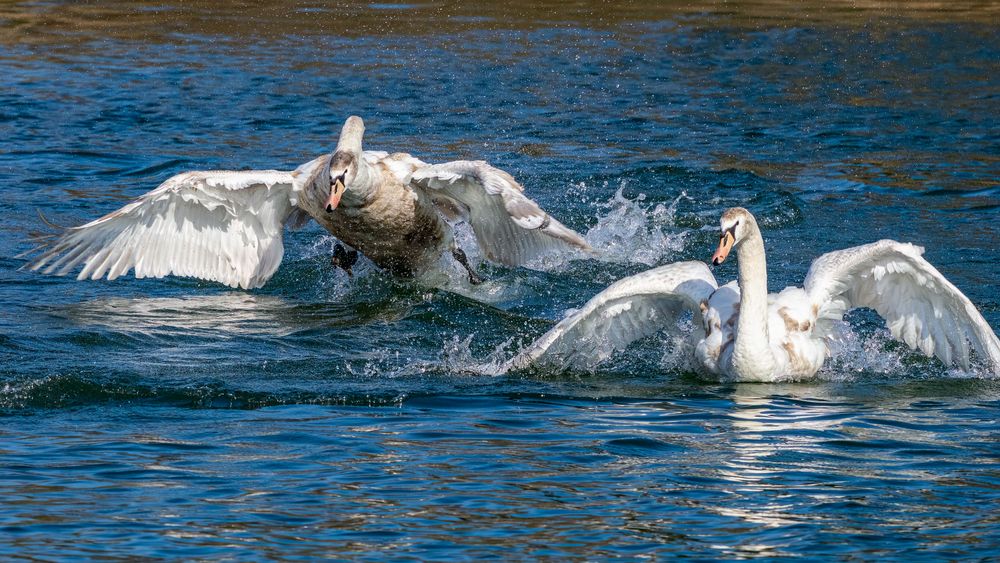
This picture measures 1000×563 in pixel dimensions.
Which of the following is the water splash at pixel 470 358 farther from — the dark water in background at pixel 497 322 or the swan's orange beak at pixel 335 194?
Result: the swan's orange beak at pixel 335 194

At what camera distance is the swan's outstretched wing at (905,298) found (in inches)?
332

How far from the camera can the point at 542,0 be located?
25.5 meters

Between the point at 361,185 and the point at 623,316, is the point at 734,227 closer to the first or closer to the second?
the point at 623,316

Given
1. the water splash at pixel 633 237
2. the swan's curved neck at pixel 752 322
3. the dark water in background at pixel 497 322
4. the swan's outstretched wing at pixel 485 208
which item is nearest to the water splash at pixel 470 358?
the dark water in background at pixel 497 322

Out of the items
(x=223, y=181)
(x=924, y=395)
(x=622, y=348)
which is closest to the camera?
(x=924, y=395)

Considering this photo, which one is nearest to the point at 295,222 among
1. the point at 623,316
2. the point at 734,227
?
the point at 623,316

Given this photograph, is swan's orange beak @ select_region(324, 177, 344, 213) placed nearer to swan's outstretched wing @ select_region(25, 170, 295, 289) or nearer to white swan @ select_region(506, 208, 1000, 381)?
swan's outstretched wing @ select_region(25, 170, 295, 289)

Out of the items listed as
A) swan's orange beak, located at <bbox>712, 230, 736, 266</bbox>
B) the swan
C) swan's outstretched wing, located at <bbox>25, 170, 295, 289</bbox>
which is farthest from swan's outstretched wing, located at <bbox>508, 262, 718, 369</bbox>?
swan's outstretched wing, located at <bbox>25, 170, 295, 289</bbox>

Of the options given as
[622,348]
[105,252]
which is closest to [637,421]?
[622,348]

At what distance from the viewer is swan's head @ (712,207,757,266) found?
8.10 meters

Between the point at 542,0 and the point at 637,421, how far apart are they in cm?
1866

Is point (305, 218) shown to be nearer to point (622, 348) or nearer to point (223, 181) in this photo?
point (223, 181)

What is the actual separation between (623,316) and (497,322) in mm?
1373

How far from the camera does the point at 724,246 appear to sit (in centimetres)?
802
